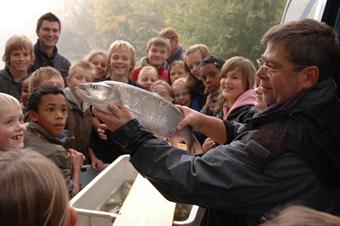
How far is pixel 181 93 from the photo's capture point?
174 inches

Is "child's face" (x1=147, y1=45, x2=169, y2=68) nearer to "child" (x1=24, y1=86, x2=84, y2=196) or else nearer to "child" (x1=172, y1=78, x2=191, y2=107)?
"child" (x1=172, y1=78, x2=191, y2=107)

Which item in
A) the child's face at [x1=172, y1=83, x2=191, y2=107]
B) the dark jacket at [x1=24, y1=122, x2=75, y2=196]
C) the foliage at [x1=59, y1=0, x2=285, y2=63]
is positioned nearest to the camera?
the dark jacket at [x1=24, y1=122, x2=75, y2=196]

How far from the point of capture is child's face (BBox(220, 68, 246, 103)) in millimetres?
3143

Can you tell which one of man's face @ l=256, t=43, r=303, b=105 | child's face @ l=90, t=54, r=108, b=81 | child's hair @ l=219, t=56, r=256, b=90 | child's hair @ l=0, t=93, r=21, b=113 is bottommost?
child's face @ l=90, t=54, r=108, b=81

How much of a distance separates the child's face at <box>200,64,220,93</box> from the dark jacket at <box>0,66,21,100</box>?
1867 millimetres

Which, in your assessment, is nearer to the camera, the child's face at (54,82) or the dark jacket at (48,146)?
the dark jacket at (48,146)

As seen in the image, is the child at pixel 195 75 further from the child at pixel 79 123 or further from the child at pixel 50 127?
the child at pixel 50 127

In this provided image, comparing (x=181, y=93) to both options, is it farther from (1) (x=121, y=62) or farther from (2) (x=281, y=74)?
(2) (x=281, y=74)

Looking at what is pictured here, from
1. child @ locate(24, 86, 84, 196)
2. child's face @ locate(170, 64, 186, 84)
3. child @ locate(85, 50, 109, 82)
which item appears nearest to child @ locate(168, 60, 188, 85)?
child's face @ locate(170, 64, 186, 84)

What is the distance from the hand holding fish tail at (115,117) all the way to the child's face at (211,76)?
2204 millimetres

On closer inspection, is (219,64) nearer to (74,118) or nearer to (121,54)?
(121,54)

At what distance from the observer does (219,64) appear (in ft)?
12.4

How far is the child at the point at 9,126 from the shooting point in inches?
86.6

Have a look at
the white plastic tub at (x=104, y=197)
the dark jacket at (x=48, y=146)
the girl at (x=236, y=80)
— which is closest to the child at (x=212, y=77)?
the girl at (x=236, y=80)
